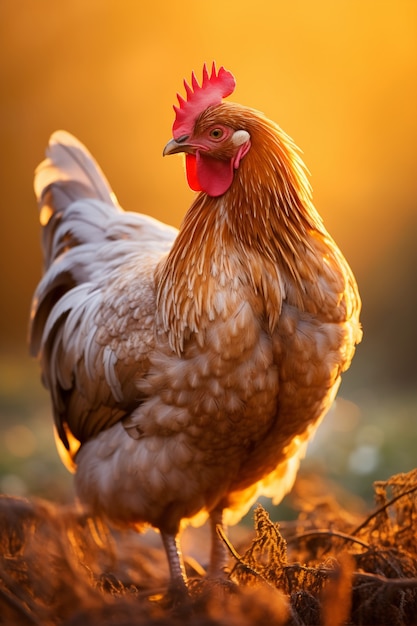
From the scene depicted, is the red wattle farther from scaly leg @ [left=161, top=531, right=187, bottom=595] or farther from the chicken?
scaly leg @ [left=161, top=531, right=187, bottom=595]

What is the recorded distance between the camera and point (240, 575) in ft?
7.37

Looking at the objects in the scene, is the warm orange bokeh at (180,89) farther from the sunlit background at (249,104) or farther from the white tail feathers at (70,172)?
the white tail feathers at (70,172)

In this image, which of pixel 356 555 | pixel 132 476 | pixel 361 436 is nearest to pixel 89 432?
pixel 132 476

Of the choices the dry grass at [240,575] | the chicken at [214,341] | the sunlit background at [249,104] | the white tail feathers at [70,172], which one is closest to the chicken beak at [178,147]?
the chicken at [214,341]

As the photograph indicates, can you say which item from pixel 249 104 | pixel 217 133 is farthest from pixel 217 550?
pixel 249 104

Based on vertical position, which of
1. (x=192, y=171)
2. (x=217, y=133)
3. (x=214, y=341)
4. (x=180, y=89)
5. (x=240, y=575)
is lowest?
(x=240, y=575)

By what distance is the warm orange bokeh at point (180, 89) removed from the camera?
20.7 ft

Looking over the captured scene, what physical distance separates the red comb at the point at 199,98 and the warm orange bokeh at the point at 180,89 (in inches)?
154

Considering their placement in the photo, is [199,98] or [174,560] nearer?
[199,98]

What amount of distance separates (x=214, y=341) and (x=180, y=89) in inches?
171

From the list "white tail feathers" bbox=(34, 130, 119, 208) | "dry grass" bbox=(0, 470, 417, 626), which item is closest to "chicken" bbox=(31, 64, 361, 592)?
"dry grass" bbox=(0, 470, 417, 626)

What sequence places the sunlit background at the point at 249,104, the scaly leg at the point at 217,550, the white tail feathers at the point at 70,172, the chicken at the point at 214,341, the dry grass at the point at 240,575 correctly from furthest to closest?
the sunlit background at the point at 249,104 → the white tail feathers at the point at 70,172 → the scaly leg at the point at 217,550 → the chicken at the point at 214,341 → the dry grass at the point at 240,575

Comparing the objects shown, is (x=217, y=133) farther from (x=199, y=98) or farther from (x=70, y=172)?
(x=70, y=172)

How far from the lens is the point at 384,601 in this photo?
2.18 meters
